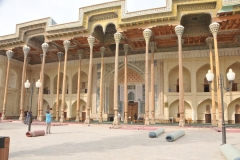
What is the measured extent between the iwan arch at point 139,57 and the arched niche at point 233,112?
0.26 feet

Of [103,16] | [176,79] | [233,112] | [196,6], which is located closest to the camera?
[196,6]

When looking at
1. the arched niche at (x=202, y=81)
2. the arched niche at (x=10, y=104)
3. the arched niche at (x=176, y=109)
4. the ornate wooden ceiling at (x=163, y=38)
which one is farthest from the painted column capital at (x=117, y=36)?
the arched niche at (x=10, y=104)

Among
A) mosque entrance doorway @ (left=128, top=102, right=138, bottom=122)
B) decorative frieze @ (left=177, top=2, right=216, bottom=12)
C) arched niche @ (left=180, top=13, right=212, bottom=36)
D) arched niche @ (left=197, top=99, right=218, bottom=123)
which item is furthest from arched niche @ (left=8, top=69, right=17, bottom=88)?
arched niche @ (left=197, top=99, right=218, bottom=123)

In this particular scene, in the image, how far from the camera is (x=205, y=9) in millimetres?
14711

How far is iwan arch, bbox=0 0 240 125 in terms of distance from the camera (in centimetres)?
1548

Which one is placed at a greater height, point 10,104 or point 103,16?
point 103,16

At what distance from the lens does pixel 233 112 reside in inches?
742

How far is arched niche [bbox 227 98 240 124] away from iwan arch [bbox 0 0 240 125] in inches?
3.1

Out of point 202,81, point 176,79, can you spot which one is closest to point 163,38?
point 176,79

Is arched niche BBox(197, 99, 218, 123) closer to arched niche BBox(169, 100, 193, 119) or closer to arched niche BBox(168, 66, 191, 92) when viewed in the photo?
arched niche BBox(169, 100, 193, 119)

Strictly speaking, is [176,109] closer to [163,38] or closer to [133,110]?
[133,110]

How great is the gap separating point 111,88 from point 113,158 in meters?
17.7

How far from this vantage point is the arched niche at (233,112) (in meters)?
18.8

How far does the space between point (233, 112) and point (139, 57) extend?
31.4 feet
